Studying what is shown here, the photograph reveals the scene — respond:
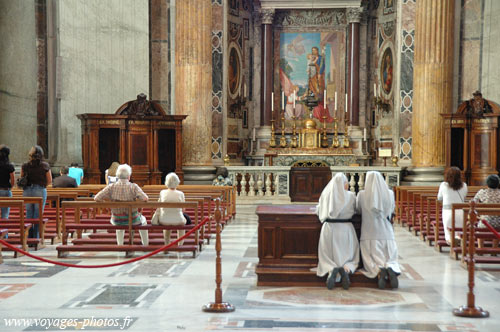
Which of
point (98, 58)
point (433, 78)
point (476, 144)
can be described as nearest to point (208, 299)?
point (476, 144)

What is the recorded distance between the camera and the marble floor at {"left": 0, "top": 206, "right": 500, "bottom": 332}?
5.83 m

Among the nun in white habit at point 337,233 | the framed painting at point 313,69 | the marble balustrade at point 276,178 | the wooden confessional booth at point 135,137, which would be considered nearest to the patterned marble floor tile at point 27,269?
the nun in white habit at point 337,233

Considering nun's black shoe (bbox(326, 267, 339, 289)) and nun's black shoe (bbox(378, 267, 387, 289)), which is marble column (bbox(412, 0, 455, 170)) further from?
nun's black shoe (bbox(326, 267, 339, 289))

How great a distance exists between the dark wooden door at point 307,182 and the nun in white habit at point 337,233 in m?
12.5

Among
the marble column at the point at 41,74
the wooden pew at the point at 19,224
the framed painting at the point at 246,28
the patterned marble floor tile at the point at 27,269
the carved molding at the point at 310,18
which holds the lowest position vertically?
the patterned marble floor tile at the point at 27,269

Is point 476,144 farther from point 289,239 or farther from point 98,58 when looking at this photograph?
point 289,239

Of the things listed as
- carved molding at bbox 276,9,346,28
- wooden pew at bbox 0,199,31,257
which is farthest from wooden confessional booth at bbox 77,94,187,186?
wooden pew at bbox 0,199,31,257

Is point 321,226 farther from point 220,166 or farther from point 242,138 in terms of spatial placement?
point 242,138

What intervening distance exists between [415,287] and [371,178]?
1.31 meters

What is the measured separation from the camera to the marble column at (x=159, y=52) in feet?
72.6

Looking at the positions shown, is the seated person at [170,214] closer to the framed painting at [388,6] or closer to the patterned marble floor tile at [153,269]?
the patterned marble floor tile at [153,269]

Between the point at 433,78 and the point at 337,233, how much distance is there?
13967 millimetres

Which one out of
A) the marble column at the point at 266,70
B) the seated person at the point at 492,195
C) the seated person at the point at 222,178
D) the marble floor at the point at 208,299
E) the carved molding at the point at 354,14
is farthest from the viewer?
the marble column at the point at 266,70

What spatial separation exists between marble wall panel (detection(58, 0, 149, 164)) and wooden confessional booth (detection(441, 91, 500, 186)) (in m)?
9.51
